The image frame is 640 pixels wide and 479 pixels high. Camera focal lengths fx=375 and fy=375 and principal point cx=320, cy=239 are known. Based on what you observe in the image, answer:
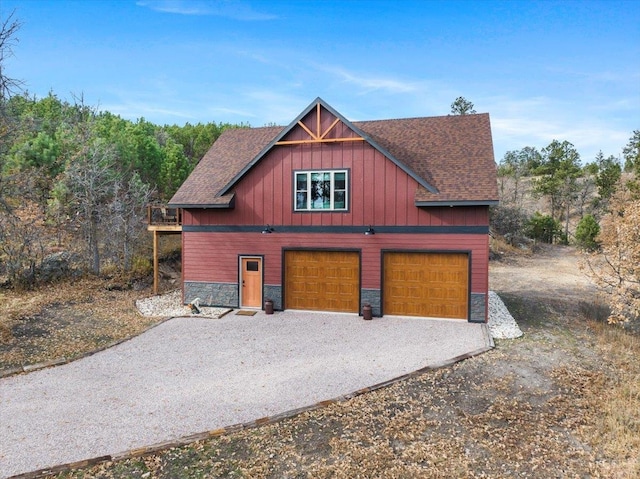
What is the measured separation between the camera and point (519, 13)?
16.0 meters

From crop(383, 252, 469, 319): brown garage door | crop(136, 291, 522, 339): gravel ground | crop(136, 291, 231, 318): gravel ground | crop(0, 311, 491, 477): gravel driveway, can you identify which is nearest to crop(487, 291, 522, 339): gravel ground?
crop(136, 291, 522, 339): gravel ground

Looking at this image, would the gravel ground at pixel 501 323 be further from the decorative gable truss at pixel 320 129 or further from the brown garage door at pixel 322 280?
the decorative gable truss at pixel 320 129

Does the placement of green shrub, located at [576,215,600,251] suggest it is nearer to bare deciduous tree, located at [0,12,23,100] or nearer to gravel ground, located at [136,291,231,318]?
gravel ground, located at [136,291,231,318]

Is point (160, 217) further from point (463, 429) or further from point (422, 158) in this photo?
point (463, 429)

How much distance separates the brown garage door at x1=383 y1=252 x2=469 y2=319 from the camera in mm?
11773

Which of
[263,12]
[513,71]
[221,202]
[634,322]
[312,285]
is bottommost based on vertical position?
[634,322]

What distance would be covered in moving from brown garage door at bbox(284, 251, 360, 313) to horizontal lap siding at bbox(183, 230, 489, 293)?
315mm

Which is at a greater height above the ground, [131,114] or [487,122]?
[131,114]

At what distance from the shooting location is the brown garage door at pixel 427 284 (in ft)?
38.6

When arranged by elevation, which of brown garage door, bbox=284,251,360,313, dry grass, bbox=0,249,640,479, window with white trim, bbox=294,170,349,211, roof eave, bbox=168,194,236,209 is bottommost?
Answer: dry grass, bbox=0,249,640,479

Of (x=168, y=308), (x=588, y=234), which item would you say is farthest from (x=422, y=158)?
(x=588, y=234)

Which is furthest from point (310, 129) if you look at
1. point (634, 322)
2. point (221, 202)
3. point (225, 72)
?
point (225, 72)

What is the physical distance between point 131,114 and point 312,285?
1277 inches

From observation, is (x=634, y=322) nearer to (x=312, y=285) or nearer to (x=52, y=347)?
(x=312, y=285)
